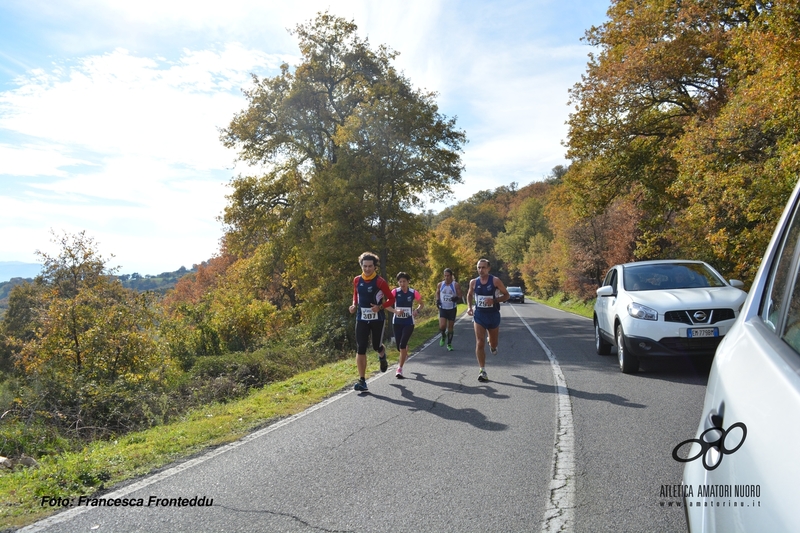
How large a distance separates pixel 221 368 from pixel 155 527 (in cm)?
1179

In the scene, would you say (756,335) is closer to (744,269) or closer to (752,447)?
(752,447)

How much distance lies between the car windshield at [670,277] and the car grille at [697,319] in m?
1.23

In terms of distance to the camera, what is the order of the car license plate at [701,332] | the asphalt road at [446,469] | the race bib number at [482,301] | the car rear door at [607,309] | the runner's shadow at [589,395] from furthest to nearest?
the car rear door at [607,309] → the race bib number at [482,301] → the car license plate at [701,332] → the runner's shadow at [589,395] → the asphalt road at [446,469]

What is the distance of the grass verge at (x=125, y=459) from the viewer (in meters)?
4.44

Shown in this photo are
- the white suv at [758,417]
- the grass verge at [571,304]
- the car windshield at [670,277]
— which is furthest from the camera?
the grass verge at [571,304]

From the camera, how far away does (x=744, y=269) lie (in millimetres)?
15000

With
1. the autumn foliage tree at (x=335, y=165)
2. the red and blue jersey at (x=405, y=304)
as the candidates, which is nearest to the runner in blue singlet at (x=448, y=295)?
the red and blue jersey at (x=405, y=304)

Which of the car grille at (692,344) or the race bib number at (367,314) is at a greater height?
the race bib number at (367,314)

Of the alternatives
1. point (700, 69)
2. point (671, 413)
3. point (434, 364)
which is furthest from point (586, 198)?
point (671, 413)

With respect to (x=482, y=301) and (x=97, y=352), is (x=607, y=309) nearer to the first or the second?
(x=482, y=301)

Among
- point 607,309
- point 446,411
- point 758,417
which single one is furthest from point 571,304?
point 758,417

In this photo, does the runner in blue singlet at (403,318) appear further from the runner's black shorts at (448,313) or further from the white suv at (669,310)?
the white suv at (669,310)

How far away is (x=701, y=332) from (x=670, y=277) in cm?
183

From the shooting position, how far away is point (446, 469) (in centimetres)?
470
